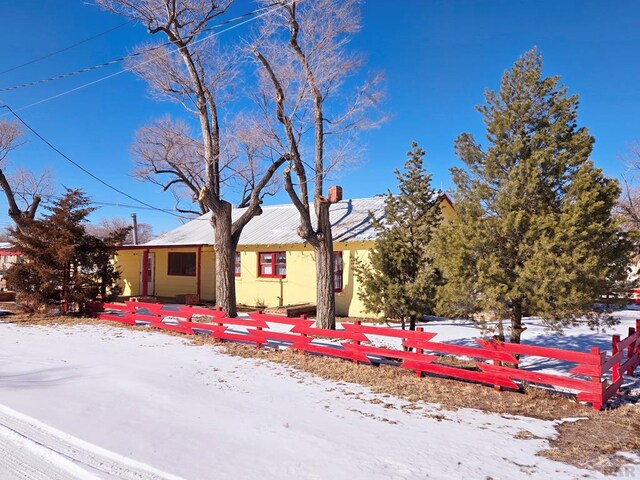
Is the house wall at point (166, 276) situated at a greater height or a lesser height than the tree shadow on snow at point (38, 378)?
greater

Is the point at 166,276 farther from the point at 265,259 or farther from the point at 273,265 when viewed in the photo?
the point at 273,265

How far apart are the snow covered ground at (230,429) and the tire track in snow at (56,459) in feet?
0.04

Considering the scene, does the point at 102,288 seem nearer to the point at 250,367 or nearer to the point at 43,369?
the point at 43,369

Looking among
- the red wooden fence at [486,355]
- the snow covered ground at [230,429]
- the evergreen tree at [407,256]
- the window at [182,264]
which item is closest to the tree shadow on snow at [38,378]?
the snow covered ground at [230,429]

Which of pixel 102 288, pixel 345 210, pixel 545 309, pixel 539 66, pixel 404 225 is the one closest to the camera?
pixel 545 309

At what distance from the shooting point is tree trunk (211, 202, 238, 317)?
1503 cm

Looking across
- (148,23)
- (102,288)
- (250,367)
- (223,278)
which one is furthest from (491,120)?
(102,288)

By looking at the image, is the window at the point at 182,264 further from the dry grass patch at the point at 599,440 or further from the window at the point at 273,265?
the dry grass patch at the point at 599,440

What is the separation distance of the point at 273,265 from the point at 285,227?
210cm

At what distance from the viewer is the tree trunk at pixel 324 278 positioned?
508 inches

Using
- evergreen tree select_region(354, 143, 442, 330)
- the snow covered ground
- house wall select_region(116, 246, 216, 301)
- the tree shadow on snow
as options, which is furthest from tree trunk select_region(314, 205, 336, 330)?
house wall select_region(116, 246, 216, 301)

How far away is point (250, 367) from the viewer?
8.91 m

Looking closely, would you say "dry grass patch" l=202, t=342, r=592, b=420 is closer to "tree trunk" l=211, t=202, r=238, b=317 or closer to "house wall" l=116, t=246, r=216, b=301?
"tree trunk" l=211, t=202, r=238, b=317

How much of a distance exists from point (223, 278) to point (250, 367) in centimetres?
656
